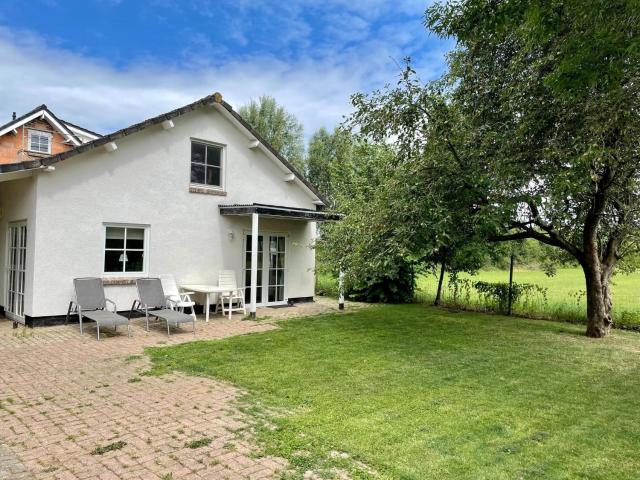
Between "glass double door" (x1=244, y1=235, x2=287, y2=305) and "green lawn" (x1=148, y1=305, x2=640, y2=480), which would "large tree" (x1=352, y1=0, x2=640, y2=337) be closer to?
"green lawn" (x1=148, y1=305, x2=640, y2=480)

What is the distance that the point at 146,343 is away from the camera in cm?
851

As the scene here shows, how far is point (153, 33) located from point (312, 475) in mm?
17090

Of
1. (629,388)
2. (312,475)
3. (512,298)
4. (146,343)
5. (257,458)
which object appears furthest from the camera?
(512,298)

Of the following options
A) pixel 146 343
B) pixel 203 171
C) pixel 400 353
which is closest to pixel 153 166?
pixel 203 171

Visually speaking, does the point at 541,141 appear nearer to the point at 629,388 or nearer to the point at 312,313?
the point at 629,388

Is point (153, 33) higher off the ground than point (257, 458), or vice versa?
point (153, 33)

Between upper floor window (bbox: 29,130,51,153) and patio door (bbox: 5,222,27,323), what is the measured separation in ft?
44.6

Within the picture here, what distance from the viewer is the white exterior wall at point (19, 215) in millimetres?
9602

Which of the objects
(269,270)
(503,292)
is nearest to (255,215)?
(269,270)

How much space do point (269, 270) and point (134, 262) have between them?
4.05 metres

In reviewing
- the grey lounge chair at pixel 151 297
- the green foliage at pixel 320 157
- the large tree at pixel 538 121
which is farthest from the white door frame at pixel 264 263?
the green foliage at pixel 320 157

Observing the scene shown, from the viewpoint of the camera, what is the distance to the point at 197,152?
12.2 meters

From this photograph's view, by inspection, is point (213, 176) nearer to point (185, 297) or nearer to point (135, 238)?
point (135, 238)

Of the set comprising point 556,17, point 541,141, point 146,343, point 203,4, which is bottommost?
point 146,343
